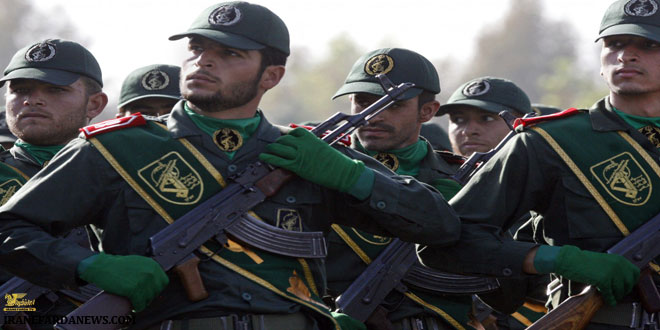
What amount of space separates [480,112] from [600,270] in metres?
4.67

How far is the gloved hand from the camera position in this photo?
6.38m

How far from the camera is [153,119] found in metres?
6.50

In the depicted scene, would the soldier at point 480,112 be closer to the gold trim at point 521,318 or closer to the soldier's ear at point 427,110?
the soldier's ear at point 427,110

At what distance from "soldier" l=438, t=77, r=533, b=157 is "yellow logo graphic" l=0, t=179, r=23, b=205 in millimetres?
4023

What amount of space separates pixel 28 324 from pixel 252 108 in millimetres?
2223

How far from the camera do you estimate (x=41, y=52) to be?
8.73 m

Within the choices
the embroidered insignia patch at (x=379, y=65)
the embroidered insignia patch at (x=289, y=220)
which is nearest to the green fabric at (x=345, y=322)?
the embroidered insignia patch at (x=289, y=220)

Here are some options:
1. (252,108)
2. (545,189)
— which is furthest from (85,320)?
(545,189)

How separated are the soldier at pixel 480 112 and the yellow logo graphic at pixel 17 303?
434 centimetres

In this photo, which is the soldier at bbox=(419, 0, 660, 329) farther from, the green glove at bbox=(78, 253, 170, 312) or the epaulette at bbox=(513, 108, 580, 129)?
the green glove at bbox=(78, 253, 170, 312)

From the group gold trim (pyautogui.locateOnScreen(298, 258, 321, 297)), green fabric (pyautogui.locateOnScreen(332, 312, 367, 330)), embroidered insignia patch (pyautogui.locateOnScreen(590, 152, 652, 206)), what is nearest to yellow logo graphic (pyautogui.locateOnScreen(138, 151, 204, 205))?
gold trim (pyautogui.locateOnScreen(298, 258, 321, 297))

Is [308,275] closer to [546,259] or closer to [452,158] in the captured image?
[546,259]

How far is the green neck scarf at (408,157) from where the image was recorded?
8969 millimetres

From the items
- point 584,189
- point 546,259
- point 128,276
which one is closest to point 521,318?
point 584,189
